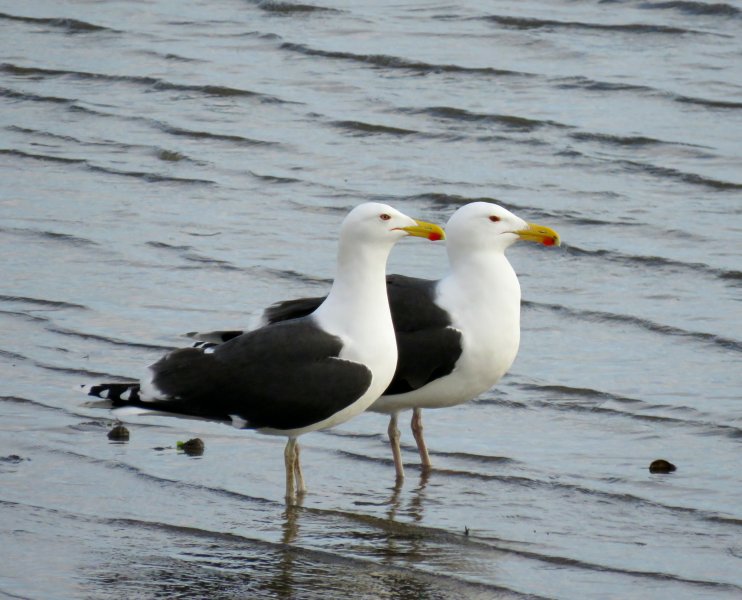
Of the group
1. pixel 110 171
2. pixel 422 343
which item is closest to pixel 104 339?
pixel 422 343

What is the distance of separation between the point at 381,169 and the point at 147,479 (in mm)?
6109

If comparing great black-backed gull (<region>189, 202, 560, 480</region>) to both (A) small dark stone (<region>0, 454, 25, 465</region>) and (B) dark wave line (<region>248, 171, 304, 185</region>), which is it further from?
(B) dark wave line (<region>248, 171, 304, 185</region>)

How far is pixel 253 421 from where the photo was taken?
6934mm

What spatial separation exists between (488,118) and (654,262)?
3.54m

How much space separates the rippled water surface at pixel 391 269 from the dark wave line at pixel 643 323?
0.03 m

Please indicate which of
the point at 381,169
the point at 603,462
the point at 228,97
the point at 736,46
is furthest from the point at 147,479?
the point at 736,46

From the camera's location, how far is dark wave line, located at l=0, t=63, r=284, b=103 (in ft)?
50.0

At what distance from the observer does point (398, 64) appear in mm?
15500

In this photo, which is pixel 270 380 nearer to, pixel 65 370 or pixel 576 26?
pixel 65 370

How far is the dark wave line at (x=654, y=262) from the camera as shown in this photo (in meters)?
10.4

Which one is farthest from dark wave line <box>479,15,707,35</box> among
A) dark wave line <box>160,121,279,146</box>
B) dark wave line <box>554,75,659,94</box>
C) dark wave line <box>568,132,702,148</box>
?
dark wave line <box>160,121,279,146</box>

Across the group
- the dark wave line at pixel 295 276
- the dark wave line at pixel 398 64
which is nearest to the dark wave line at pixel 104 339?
the dark wave line at pixel 295 276

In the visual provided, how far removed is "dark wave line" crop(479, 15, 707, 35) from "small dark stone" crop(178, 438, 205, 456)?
30.3ft

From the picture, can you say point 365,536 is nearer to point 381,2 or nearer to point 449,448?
point 449,448
